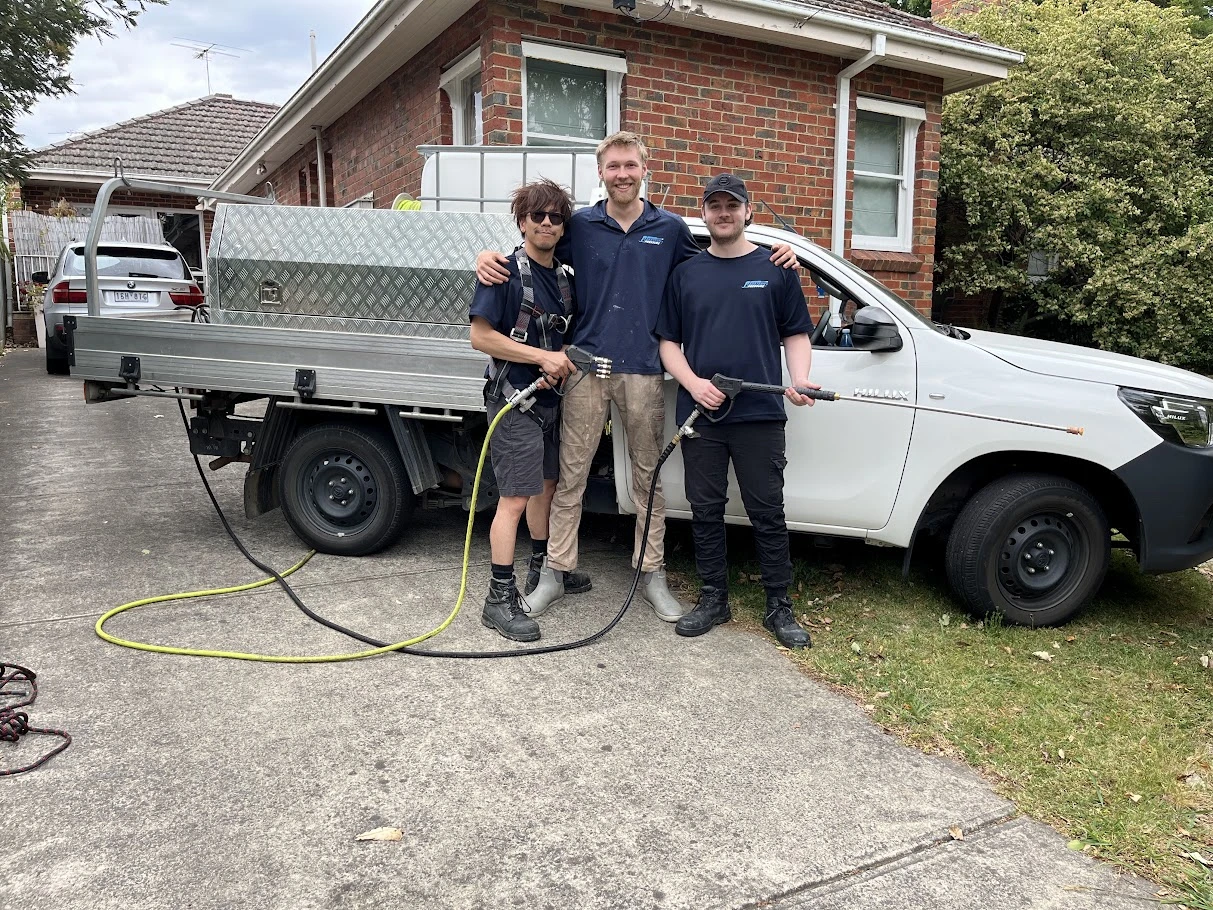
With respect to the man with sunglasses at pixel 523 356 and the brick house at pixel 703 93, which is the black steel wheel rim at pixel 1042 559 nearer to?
the man with sunglasses at pixel 523 356

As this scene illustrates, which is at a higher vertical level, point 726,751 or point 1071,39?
point 1071,39

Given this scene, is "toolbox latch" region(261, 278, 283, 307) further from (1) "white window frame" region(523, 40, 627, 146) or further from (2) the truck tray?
(1) "white window frame" region(523, 40, 627, 146)

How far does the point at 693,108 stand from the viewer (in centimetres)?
826

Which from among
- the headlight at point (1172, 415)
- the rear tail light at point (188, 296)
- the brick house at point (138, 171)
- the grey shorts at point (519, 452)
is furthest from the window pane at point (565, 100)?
the brick house at point (138, 171)

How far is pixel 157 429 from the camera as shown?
30.9 ft

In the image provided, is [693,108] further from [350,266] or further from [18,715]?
[18,715]

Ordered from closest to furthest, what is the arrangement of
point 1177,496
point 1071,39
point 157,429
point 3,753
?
1. point 3,753
2. point 1177,496
3. point 157,429
4. point 1071,39

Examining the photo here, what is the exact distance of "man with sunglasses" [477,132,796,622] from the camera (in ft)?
13.2

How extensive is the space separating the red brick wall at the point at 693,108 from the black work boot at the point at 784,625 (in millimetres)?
4720

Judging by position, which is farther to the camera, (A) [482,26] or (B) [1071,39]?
(B) [1071,39]

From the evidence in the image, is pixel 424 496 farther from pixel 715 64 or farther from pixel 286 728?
pixel 715 64

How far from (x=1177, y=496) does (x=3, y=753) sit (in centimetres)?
466

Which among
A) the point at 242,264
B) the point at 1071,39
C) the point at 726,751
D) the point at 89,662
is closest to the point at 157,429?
the point at 242,264

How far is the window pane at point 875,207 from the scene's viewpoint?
380 inches
